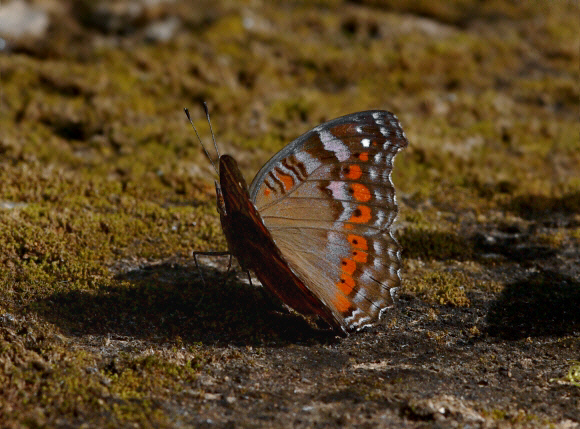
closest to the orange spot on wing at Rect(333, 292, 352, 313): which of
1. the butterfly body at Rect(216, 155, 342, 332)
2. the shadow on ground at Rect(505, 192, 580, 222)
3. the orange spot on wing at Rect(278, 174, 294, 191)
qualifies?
the butterfly body at Rect(216, 155, 342, 332)

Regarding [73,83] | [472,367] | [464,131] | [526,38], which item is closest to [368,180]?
[472,367]

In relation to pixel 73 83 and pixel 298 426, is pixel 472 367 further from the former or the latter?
pixel 73 83

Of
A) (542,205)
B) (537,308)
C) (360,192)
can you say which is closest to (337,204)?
(360,192)

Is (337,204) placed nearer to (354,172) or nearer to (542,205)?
(354,172)

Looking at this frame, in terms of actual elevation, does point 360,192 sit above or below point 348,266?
above

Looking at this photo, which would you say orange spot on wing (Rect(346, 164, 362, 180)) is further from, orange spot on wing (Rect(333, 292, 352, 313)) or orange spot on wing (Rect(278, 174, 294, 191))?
orange spot on wing (Rect(333, 292, 352, 313))

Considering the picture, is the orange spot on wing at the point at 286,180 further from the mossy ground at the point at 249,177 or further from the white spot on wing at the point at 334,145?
the mossy ground at the point at 249,177
